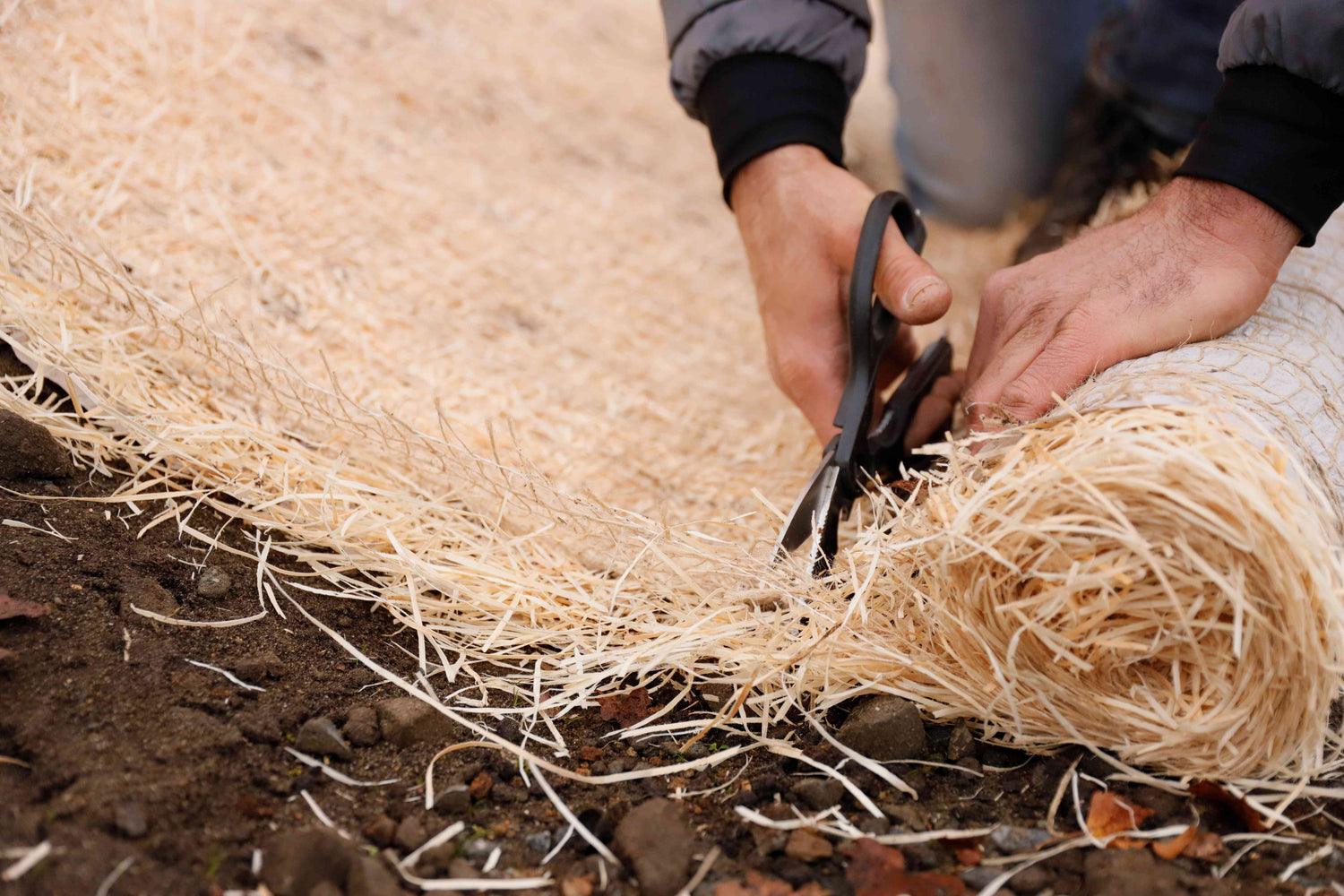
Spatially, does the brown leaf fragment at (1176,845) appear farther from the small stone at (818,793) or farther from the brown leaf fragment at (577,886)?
the brown leaf fragment at (577,886)

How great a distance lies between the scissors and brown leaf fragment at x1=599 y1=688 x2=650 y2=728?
0.21m

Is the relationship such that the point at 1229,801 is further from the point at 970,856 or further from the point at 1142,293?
the point at 1142,293

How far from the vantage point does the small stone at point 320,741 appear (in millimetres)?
847

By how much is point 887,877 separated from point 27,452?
1000 millimetres

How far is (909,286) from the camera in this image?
1.16m

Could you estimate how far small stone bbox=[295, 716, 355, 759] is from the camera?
85 cm

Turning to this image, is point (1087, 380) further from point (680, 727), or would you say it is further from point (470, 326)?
point (470, 326)

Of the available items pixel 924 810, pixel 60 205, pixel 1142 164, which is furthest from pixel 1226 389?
pixel 60 205

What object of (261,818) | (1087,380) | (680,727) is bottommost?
(680,727)

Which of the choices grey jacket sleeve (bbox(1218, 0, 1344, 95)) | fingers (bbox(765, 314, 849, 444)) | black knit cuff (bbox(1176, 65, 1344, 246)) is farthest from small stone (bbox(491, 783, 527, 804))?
grey jacket sleeve (bbox(1218, 0, 1344, 95))

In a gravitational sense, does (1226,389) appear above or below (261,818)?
above

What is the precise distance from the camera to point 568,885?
0.73m

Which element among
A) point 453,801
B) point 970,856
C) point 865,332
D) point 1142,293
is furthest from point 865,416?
point 453,801

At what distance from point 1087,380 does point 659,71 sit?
2.27 m
